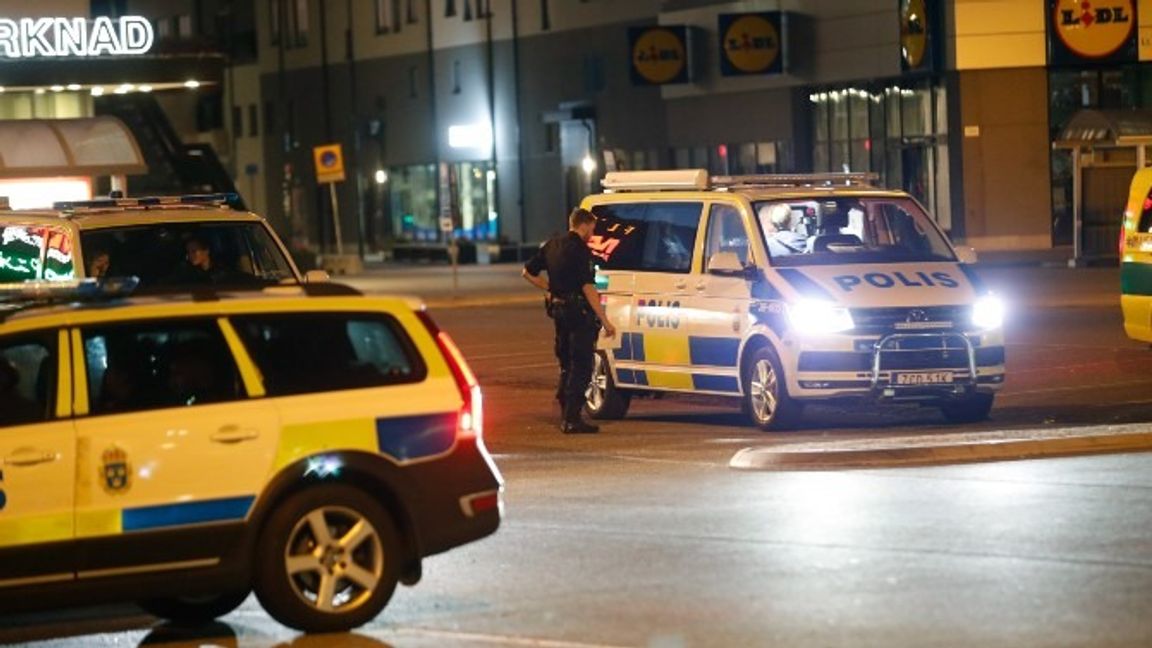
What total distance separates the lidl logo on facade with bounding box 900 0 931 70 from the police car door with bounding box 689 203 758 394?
3668cm

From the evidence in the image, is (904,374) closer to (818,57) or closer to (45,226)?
(45,226)

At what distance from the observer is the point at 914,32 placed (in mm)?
56281

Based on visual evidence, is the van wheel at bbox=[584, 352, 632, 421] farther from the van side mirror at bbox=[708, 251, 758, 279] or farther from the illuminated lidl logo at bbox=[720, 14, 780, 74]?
the illuminated lidl logo at bbox=[720, 14, 780, 74]

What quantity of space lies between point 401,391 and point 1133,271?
1460 cm

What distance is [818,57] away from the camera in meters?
60.2

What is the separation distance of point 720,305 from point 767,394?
989 mm

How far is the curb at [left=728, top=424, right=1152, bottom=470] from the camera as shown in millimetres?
16375

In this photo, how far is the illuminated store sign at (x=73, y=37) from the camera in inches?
1631

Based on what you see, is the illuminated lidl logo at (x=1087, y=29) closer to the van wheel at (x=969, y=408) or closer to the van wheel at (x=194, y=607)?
the van wheel at (x=969, y=408)

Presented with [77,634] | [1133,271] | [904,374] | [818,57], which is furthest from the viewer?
[818,57]

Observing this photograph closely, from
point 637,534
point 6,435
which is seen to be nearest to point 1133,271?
point 637,534

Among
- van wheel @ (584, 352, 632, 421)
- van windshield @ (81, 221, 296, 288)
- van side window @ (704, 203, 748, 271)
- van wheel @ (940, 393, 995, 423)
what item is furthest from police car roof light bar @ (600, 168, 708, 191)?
van windshield @ (81, 221, 296, 288)

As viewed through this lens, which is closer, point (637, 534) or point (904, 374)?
point (637, 534)

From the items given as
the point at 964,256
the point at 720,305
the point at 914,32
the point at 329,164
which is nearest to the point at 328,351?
the point at 720,305
